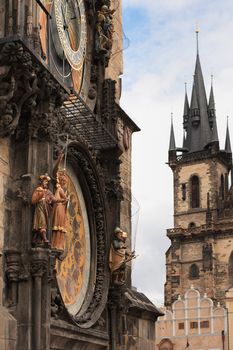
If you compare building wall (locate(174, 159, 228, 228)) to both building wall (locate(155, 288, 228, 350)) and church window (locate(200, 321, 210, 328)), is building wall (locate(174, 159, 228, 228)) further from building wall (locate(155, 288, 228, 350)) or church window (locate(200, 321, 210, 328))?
church window (locate(200, 321, 210, 328))

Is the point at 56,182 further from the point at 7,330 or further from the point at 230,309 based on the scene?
the point at 230,309

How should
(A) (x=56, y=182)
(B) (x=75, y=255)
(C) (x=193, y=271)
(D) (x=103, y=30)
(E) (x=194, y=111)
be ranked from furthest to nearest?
1. (E) (x=194, y=111)
2. (C) (x=193, y=271)
3. (D) (x=103, y=30)
4. (B) (x=75, y=255)
5. (A) (x=56, y=182)

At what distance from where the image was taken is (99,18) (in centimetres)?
902

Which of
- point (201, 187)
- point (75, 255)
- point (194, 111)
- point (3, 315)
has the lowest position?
point (3, 315)

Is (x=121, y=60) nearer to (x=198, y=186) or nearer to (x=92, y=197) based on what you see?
(x=92, y=197)

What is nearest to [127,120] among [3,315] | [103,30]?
[103,30]

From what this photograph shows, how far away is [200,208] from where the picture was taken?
6106cm

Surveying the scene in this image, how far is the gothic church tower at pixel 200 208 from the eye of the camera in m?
56.3

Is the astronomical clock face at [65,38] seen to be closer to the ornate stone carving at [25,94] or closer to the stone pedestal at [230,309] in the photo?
the ornate stone carving at [25,94]

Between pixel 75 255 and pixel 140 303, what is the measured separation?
2488 millimetres

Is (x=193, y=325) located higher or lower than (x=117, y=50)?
lower

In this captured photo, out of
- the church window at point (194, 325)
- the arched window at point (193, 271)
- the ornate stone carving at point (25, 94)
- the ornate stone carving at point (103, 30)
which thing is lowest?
the ornate stone carving at point (25, 94)

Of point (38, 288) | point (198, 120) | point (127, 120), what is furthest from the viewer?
point (198, 120)

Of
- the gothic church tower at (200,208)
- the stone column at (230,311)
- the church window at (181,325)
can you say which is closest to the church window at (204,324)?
the church window at (181,325)
